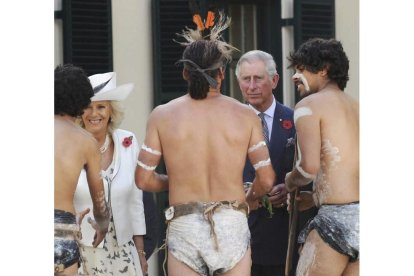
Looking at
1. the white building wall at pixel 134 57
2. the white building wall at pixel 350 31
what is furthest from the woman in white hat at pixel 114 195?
the white building wall at pixel 350 31

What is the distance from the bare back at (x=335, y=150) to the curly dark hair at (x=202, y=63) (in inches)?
19.9

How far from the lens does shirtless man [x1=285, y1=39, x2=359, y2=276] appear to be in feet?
23.6

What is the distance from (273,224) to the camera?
8.11m

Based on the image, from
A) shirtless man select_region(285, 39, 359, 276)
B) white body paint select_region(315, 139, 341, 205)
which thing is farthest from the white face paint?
white body paint select_region(315, 139, 341, 205)

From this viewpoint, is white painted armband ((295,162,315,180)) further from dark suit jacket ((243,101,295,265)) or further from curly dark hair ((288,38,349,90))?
dark suit jacket ((243,101,295,265))

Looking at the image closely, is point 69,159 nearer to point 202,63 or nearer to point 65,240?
point 65,240

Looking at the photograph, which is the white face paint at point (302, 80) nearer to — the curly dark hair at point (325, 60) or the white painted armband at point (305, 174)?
the curly dark hair at point (325, 60)

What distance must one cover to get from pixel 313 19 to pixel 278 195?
2.42 m

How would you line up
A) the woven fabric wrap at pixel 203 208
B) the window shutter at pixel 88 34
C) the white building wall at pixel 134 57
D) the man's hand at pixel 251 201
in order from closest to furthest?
the woven fabric wrap at pixel 203 208 → the man's hand at pixel 251 201 → the window shutter at pixel 88 34 → the white building wall at pixel 134 57

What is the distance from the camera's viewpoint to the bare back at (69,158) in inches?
260

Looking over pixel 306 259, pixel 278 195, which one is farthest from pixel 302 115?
pixel 278 195

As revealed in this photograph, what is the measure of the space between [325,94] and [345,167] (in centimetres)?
37
